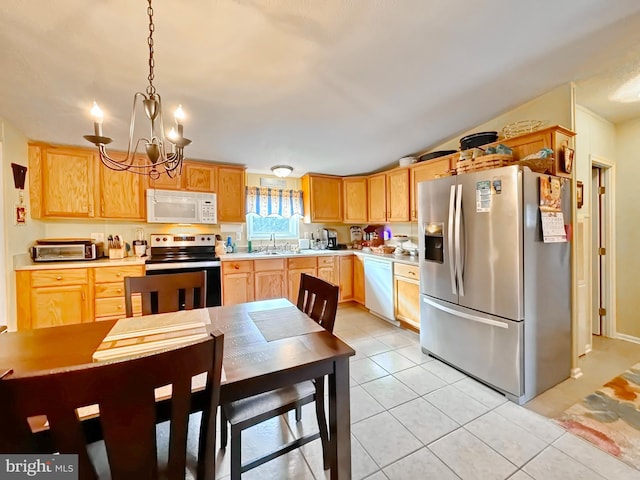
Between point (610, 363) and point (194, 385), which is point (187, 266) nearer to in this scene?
point (194, 385)

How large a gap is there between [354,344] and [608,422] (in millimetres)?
1935

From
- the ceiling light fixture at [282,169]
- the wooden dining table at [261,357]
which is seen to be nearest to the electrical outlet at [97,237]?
the ceiling light fixture at [282,169]

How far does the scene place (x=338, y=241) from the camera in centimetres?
490

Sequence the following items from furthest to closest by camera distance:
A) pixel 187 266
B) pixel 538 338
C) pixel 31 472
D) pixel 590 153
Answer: pixel 187 266 < pixel 590 153 < pixel 538 338 < pixel 31 472

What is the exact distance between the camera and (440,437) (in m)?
1.66

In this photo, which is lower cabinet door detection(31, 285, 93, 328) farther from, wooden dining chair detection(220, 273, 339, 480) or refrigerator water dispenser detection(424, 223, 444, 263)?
refrigerator water dispenser detection(424, 223, 444, 263)

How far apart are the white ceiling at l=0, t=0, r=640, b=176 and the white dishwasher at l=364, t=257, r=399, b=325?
1.76 m

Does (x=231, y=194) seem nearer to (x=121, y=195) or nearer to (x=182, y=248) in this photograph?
(x=182, y=248)

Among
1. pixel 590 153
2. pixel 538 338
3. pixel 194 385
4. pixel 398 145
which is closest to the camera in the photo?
pixel 194 385

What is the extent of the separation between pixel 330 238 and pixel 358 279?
0.88 m

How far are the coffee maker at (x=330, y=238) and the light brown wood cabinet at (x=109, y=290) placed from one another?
9.04 ft

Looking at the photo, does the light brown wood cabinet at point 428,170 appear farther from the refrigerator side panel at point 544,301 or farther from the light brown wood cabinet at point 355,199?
the refrigerator side panel at point 544,301

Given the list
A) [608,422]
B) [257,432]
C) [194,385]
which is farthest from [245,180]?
[608,422]

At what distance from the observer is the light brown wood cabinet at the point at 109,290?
116 inches
